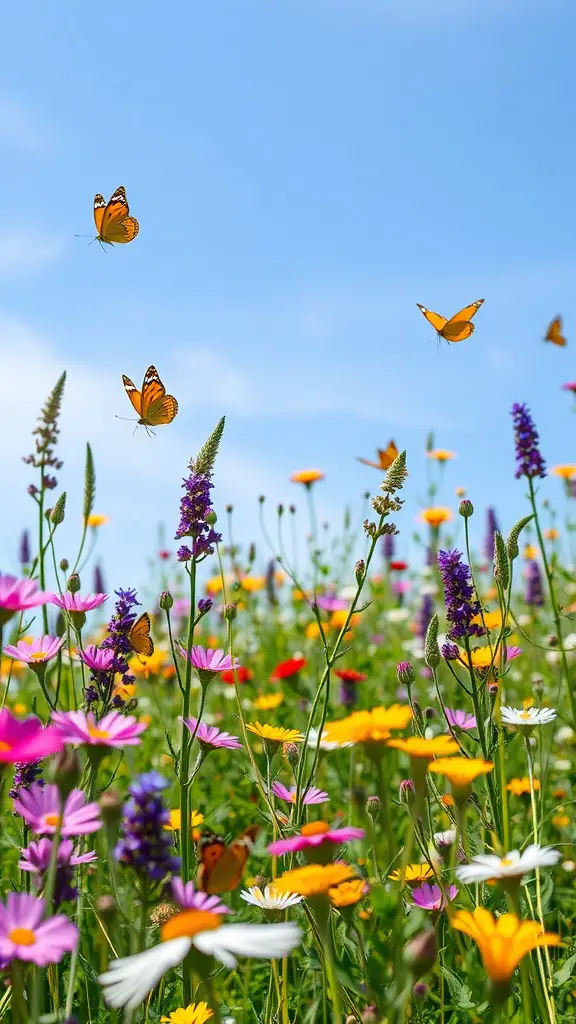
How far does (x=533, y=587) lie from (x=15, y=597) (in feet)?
14.1

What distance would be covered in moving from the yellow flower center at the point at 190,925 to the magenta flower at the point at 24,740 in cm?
23

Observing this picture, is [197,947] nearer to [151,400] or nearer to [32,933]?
[32,933]

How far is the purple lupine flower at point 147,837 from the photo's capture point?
0.99 meters

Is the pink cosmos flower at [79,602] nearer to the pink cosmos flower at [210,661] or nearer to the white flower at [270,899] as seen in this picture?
the pink cosmos flower at [210,661]

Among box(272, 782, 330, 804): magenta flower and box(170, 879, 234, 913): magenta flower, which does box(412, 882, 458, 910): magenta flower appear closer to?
box(272, 782, 330, 804): magenta flower

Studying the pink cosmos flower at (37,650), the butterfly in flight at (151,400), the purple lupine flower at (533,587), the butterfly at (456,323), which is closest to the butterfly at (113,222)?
the butterfly in flight at (151,400)

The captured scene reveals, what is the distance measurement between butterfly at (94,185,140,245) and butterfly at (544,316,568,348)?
208 cm

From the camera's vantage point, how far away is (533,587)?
16.7 ft

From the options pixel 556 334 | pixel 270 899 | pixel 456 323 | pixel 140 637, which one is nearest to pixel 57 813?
pixel 270 899

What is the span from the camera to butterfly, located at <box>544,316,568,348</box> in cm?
417

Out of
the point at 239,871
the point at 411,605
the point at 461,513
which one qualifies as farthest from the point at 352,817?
the point at 411,605

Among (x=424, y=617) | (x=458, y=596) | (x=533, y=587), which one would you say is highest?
(x=533, y=587)

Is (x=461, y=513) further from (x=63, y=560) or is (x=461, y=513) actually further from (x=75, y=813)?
(x=75, y=813)

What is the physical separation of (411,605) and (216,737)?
610 centimetres
